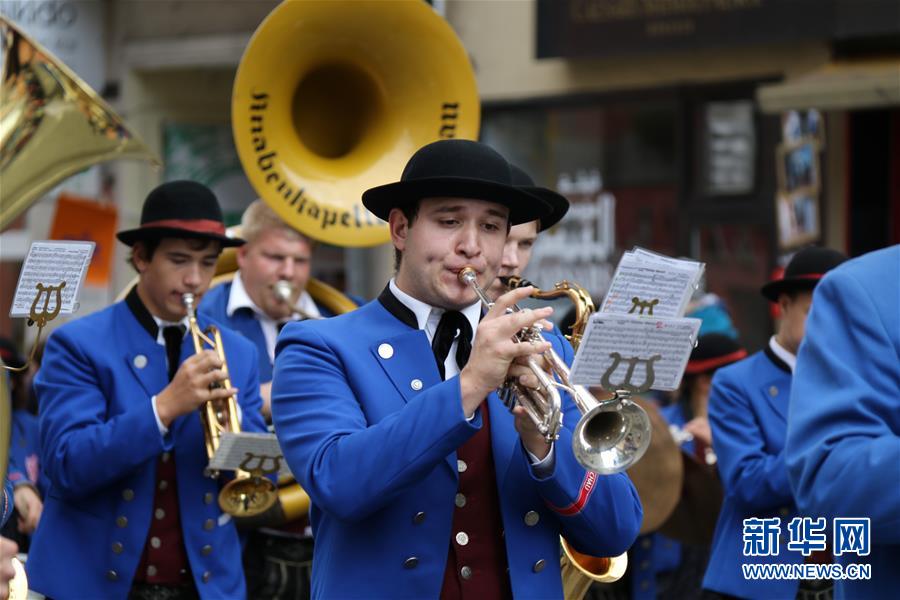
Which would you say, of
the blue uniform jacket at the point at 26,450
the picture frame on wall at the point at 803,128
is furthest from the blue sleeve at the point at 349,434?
the picture frame on wall at the point at 803,128

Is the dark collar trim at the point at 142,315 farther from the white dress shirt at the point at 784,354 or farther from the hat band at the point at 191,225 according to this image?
the white dress shirt at the point at 784,354

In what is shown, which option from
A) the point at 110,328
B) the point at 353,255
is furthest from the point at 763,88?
the point at 110,328

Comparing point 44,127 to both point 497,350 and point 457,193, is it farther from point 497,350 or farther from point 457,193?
point 497,350

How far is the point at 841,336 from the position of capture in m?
2.97

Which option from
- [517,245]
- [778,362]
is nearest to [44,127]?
[517,245]

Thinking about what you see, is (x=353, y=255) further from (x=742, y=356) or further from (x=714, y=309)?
(x=742, y=356)

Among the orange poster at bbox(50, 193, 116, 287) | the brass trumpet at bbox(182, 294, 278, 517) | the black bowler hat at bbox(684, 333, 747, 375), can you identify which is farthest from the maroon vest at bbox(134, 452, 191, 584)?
the orange poster at bbox(50, 193, 116, 287)

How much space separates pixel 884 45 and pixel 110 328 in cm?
687

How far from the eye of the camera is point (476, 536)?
3.51 meters

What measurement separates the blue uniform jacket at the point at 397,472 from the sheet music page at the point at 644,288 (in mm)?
419

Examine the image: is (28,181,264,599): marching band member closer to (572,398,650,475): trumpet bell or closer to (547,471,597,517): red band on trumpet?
(547,471,597,517): red band on trumpet

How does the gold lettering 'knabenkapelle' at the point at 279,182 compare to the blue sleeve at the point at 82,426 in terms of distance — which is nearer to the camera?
the blue sleeve at the point at 82,426

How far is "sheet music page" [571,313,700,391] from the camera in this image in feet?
9.86

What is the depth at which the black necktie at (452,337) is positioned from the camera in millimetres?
3660
